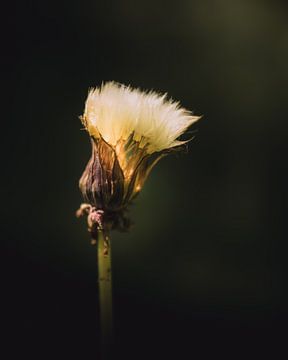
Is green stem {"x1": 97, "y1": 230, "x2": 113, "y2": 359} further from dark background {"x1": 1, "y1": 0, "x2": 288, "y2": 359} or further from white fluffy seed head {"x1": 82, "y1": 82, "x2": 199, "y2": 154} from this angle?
dark background {"x1": 1, "y1": 0, "x2": 288, "y2": 359}

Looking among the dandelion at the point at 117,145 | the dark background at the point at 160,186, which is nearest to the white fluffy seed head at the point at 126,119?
the dandelion at the point at 117,145

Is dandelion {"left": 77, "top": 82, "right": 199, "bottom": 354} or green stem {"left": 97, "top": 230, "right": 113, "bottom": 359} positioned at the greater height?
dandelion {"left": 77, "top": 82, "right": 199, "bottom": 354}

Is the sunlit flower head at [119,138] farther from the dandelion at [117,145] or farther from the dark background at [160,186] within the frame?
the dark background at [160,186]

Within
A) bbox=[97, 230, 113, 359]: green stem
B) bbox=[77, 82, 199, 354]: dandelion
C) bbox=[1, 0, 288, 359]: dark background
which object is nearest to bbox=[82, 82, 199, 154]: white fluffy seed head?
bbox=[77, 82, 199, 354]: dandelion

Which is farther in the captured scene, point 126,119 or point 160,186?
point 160,186

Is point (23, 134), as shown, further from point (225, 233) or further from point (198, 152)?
point (225, 233)

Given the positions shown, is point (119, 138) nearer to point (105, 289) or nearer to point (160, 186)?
point (105, 289)

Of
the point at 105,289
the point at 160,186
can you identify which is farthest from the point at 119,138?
the point at 160,186
